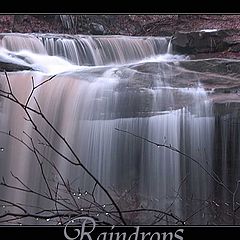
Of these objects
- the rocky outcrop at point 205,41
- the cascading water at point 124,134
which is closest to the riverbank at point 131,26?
the rocky outcrop at point 205,41

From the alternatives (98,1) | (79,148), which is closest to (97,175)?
(79,148)

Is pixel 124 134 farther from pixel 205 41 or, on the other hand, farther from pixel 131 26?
pixel 205 41

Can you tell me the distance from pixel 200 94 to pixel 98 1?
144 centimetres

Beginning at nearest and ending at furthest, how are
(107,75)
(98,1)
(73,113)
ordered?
(98,1)
(73,113)
(107,75)

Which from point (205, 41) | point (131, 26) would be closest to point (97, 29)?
point (131, 26)

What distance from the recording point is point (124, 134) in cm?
268

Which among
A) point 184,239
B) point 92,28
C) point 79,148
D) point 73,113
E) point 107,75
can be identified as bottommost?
point 184,239

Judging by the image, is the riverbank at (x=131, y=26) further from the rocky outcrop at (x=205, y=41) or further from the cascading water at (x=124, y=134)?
the cascading water at (x=124, y=134)

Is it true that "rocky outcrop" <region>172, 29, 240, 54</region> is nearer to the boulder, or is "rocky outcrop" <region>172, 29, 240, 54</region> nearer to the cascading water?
the cascading water

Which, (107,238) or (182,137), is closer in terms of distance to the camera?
(107,238)

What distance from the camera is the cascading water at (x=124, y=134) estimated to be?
255cm

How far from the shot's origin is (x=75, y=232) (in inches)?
62.3

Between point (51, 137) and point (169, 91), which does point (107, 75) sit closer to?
point (169, 91)

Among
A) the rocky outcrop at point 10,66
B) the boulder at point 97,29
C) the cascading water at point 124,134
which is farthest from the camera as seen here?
the rocky outcrop at point 10,66
